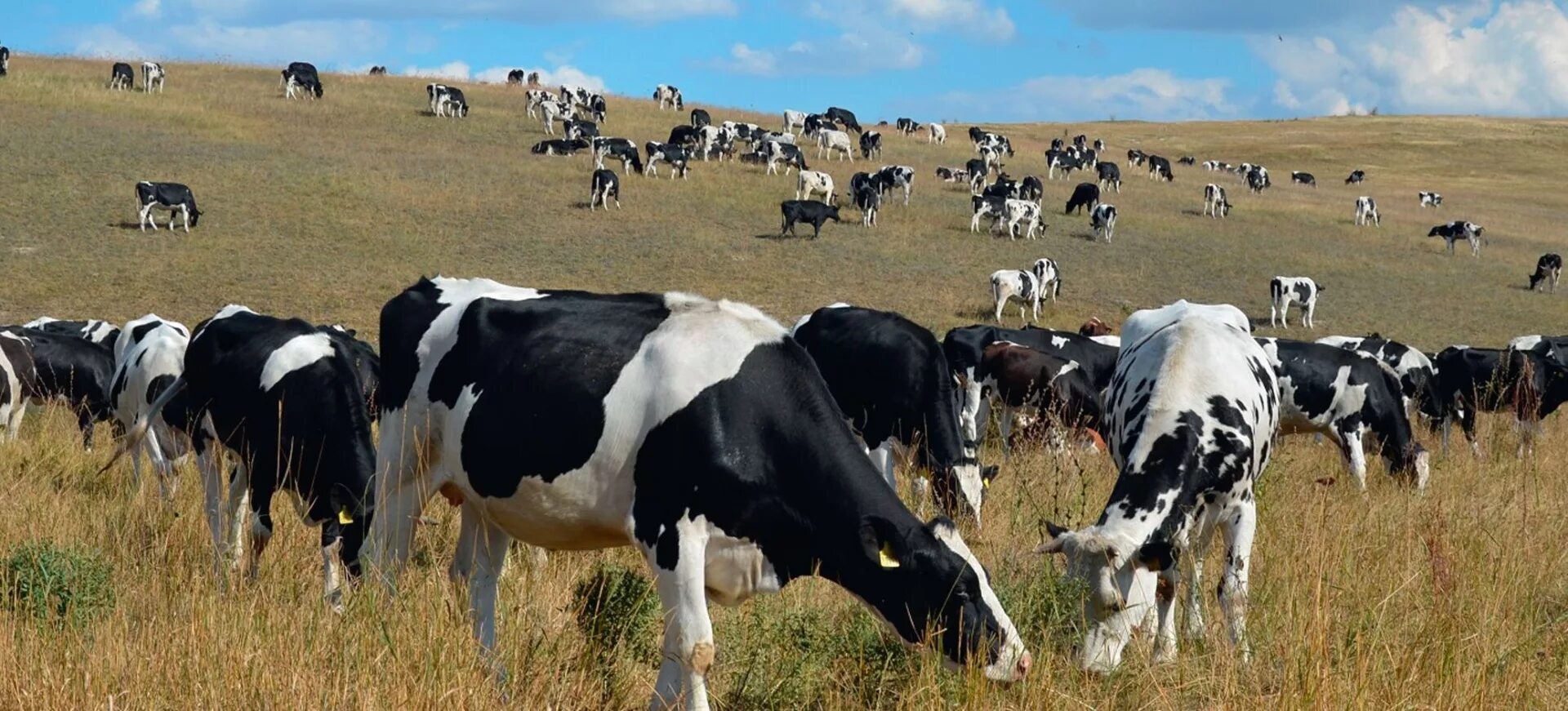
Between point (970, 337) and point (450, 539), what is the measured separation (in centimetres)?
1065

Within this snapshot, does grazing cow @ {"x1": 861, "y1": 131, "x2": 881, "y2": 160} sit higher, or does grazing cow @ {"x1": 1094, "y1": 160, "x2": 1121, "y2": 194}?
grazing cow @ {"x1": 861, "y1": 131, "x2": 881, "y2": 160}

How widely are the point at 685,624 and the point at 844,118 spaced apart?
6431 centimetres

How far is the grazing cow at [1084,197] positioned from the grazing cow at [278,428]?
41.5 m

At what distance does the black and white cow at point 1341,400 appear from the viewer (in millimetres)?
13195

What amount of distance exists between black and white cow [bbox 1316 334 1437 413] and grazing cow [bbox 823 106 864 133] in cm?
→ 4895

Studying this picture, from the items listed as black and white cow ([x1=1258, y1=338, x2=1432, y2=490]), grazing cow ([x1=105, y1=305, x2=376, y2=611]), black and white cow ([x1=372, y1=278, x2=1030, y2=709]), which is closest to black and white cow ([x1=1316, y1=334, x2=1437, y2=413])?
black and white cow ([x1=1258, y1=338, x2=1432, y2=490])

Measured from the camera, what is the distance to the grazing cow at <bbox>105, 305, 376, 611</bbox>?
812 centimetres

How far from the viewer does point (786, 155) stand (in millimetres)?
51344

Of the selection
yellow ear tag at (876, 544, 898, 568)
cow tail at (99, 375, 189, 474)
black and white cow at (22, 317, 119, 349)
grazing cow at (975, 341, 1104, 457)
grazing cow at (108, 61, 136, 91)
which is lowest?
black and white cow at (22, 317, 119, 349)

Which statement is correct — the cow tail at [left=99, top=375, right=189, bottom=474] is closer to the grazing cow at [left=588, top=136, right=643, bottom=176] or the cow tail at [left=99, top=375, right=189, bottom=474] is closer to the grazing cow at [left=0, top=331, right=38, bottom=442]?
the grazing cow at [left=0, top=331, right=38, bottom=442]

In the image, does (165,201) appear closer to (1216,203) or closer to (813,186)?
(813,186)

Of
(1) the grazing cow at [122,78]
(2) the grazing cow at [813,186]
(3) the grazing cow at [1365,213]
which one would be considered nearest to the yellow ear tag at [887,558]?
(2) the grazing cow at [813,186]

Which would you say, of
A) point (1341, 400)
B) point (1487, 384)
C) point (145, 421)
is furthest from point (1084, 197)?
point (145, 421)

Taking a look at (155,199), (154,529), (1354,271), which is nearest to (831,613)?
(154,529)
